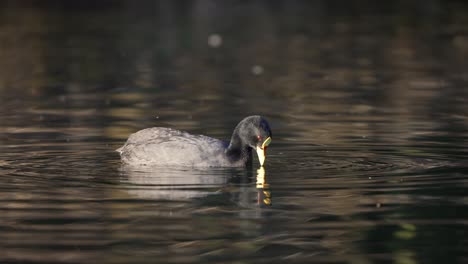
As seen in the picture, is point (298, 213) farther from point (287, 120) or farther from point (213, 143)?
point (287, 120)

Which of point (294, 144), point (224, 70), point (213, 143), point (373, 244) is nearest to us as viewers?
point (373, 244)

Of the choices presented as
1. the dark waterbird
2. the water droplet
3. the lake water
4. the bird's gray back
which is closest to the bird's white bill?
the dark waterbird

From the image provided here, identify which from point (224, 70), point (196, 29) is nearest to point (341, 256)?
point (224, 70)

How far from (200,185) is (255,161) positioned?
7.95 ft

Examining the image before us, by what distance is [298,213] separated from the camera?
11.4m

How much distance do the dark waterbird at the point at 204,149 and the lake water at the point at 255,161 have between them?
0.21 meters

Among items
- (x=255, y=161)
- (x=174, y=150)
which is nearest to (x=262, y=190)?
(x=174, y=150)

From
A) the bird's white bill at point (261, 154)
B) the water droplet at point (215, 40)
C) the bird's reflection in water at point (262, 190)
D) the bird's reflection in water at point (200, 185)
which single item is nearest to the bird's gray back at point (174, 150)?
the bird's reflection in water at point (200, 185)

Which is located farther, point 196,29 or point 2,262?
point 196,29

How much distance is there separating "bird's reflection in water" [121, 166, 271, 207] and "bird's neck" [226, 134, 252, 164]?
0.47 ft

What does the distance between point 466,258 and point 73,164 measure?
627 centimetres

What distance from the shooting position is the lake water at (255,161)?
1020 cm

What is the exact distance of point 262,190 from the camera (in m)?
12.9

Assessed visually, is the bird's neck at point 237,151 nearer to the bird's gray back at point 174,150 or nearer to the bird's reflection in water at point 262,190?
the bird's gray back at point 174,150
